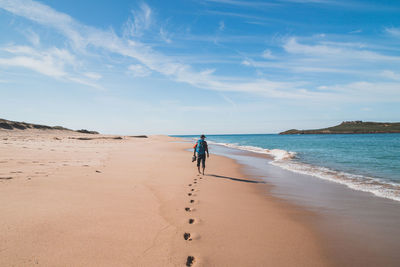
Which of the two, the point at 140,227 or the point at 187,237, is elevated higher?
the point at 140,227

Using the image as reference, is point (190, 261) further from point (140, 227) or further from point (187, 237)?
point (140, 227)

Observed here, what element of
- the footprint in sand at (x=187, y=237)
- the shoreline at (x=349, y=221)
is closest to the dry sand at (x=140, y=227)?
the footprint in sand at (x=187, y=237)

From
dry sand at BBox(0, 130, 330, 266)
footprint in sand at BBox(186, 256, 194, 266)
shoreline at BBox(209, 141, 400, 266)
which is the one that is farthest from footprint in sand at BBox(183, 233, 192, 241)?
shoreline at BBox(209, 141, 400, 266)

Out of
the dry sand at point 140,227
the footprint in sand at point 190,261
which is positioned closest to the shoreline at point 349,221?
the dry sand at point 140,227

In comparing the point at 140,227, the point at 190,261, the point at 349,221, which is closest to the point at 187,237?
the point at 190,261

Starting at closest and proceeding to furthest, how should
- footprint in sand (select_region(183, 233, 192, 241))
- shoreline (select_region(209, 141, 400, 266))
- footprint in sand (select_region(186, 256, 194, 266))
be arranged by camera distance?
1. footprint in sand (select_region(186, 256, 194, 266))
2. shoreline (select_region(209, 141, 400, 266))
3. footprint in sand (select_region(183, 233, 192, 241))

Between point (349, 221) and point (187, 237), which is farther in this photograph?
point (349, 221)

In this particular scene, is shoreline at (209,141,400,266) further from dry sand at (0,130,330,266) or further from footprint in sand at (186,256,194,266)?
footprint in sand at (186,256,194,266)

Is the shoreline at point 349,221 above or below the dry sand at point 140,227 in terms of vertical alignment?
below

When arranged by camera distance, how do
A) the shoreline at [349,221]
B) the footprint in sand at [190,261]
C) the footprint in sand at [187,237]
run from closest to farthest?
the footprint in sand at [190,261], the shoreline at [349,221], the footprint in sand at [187,237]

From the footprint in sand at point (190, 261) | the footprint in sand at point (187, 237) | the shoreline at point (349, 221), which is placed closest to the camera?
the footprint in sand at point (190, 261)

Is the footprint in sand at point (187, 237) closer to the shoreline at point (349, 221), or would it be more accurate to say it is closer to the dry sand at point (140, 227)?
the dry sand at point (140, 227)

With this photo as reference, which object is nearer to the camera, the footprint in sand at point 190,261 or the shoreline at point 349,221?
the footprint in sand at point 190,261

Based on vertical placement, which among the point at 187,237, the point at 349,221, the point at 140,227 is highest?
the point at 140,227
